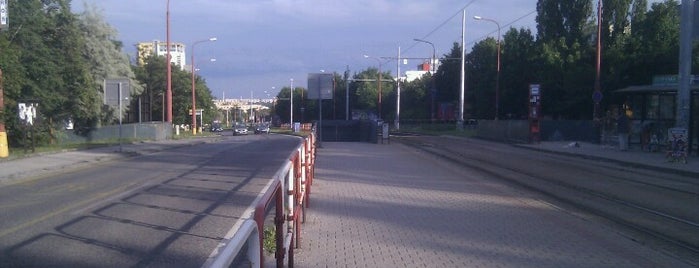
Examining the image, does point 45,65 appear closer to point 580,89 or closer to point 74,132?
A: point 74,132

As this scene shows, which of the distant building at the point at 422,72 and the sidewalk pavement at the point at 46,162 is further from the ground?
the distant building at the point at 422,72

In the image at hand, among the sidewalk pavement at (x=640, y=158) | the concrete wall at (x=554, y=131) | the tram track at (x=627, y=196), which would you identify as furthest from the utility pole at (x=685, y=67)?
the concrete wall at (x=554, y=131)

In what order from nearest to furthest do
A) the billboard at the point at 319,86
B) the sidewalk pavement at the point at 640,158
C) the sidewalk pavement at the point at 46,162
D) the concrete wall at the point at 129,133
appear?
1. the sidewalk pavement at the point at 46,162
2. the sidewalk pavement at the point at 640,158
3. the billboard at the point at 319,86
4. the concrete wall at the point at 129,133

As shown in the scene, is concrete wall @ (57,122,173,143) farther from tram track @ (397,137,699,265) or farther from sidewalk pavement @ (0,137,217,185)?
tram track @ (397,137,699,265)

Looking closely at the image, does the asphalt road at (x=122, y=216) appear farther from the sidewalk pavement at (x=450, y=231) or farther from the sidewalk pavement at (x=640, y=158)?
the sidewalk pavement at (x=640, y=158)

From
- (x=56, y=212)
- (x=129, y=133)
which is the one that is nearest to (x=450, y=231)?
(x=56, y=212)

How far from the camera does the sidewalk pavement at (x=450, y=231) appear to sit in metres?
8.50

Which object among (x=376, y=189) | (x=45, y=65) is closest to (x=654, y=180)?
(x=376, y=189)

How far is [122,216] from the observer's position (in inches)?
476

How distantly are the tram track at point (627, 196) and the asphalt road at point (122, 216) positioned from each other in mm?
6162

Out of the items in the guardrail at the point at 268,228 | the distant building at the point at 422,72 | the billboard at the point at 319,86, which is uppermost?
the distant building at the point at 422,72

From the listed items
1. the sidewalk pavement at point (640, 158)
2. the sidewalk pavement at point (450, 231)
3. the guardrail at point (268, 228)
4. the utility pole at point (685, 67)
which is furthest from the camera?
the utility pole at point (685, 67)

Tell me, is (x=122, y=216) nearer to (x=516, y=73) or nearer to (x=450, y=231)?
(x=450, y=231)

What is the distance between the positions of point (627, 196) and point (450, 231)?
6.98 m
